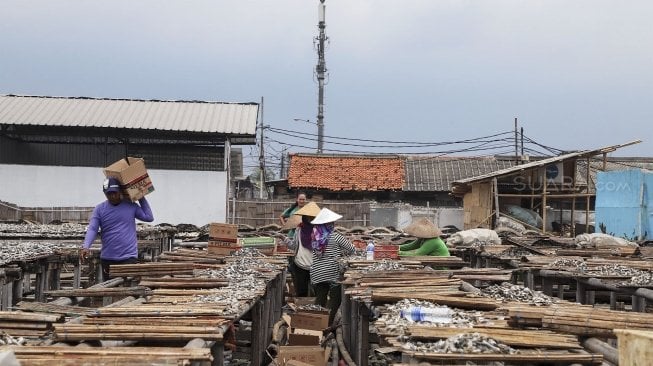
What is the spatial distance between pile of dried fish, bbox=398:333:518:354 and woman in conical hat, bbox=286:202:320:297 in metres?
5.91

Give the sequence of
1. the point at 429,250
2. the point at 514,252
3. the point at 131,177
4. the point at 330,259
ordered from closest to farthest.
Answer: the point at 131,177 → the point at 330,259 → the point at 429,250 → the point at 514,252

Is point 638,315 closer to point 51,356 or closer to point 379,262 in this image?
point 51,356

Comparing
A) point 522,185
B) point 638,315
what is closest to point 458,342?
point 638,315

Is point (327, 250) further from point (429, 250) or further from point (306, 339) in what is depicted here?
point (429, 250)

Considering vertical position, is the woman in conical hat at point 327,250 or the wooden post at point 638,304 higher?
the woman in conical hat at point 327,250

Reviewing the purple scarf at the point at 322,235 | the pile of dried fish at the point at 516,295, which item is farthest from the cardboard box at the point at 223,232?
the pile of dried fish at the point at 516,295

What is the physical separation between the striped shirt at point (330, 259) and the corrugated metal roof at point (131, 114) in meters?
15.1

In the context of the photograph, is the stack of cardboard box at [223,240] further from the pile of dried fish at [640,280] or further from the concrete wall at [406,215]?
the concrete wall at [406,215]

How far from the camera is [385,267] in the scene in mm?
8633

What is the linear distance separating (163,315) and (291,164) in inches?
1029

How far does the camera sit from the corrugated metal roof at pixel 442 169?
3031 cm

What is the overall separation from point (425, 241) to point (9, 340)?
23.0 feet

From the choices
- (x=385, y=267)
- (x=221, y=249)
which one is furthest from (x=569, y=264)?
(x=221, y=249)

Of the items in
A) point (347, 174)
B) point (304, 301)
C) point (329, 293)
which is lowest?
point (304, 301)
